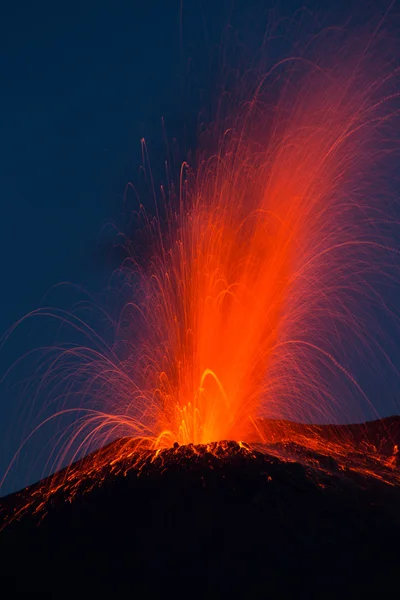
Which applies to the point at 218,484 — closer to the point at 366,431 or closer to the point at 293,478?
the point at 293,478

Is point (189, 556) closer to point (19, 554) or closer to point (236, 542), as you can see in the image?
point (236, 542)

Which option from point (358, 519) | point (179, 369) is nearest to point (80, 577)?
point (358, 519)

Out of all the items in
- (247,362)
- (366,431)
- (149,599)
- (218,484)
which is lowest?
(149,599)

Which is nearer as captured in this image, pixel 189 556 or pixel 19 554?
pixel 189 556

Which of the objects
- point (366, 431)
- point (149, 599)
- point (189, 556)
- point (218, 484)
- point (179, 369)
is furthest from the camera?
point (366, 431)

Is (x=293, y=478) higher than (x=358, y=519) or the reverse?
higher

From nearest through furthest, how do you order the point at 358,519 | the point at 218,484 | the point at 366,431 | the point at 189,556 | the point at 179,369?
the point at 189,556
the point at 358,519
the point at 218,484
the point at 179,369
the point at 366,431
